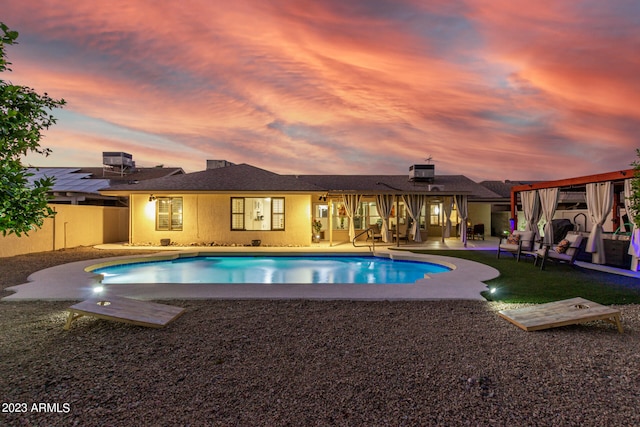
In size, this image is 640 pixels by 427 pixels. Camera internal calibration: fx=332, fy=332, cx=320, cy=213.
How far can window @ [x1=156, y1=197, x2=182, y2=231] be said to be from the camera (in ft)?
46.9

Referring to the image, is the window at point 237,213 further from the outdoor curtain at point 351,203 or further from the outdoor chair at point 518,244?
the outdoor chair at point 518,244

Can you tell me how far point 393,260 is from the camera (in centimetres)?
1125

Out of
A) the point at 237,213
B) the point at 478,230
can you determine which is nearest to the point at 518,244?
the point at 478,230

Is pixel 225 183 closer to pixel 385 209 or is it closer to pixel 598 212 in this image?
pixel 385 209

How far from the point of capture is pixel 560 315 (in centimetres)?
425

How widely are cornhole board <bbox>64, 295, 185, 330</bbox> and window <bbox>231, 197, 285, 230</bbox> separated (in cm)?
957

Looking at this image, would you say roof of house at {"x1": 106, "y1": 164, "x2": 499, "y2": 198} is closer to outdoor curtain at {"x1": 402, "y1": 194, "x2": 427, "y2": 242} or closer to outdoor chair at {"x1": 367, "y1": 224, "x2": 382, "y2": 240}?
outdoor curtain at {"x1": 402, "y1": 194, "x2": 427, "y2": 242}

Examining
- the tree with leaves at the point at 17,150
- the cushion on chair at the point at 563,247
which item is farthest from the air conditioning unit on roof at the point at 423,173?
the tree with leaves at the point at 17,150

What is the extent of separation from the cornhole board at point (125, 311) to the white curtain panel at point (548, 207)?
38.9 ft

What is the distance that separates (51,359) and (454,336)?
14.0 feet

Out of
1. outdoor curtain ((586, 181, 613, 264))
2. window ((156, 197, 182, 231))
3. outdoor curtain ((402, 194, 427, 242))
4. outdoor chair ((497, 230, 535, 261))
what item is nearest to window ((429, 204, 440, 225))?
outdoor curtain ((402, 194, 427, 242))

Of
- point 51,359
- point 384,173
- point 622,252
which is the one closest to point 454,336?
point 51,359

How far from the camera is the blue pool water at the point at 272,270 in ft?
29.6

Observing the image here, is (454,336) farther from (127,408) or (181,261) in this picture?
(181,261)
